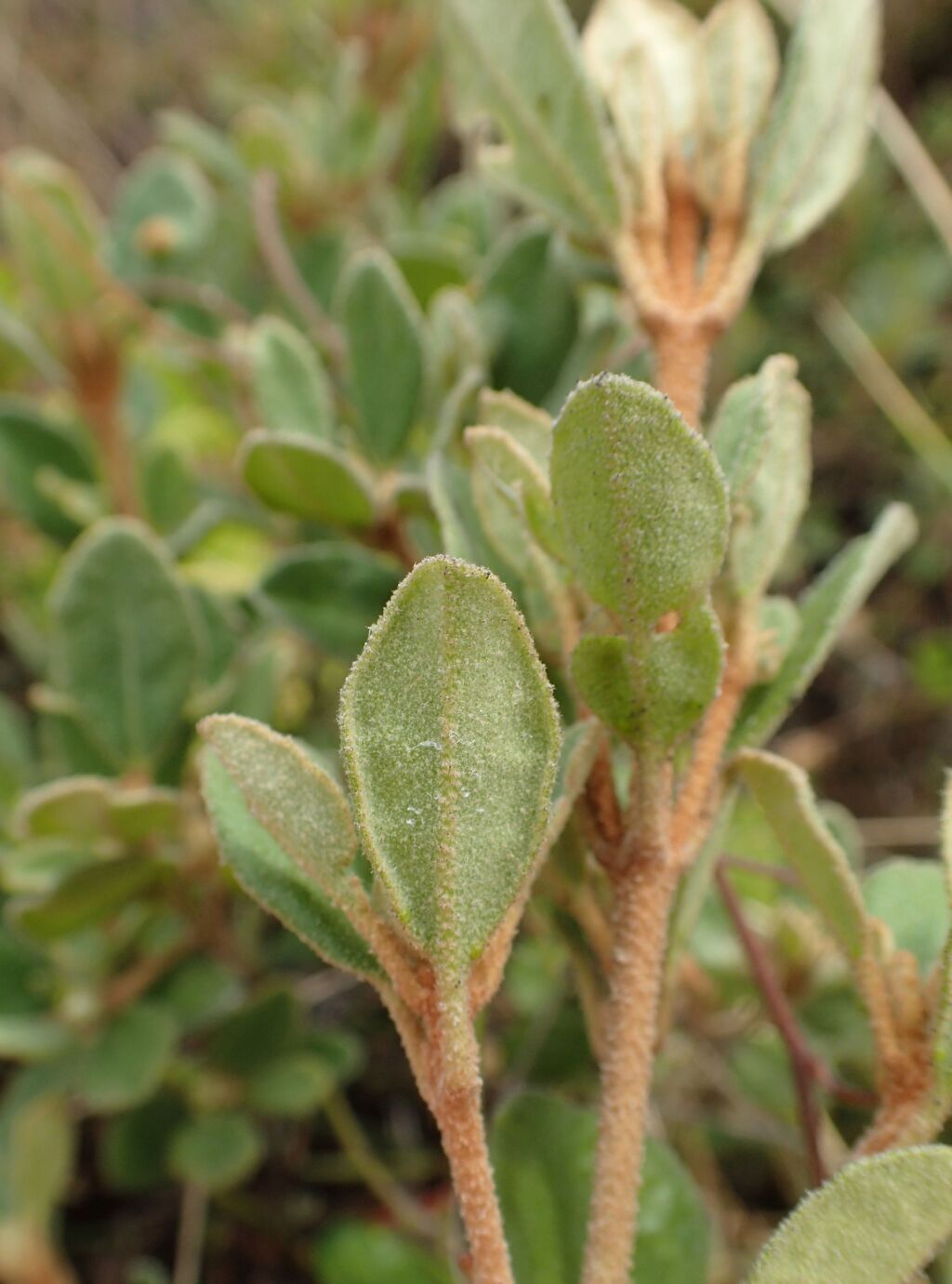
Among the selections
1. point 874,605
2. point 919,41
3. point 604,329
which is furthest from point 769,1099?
point 919,41

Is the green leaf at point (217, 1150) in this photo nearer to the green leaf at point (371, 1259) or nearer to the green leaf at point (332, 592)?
the green leaf at point (371, 1259)

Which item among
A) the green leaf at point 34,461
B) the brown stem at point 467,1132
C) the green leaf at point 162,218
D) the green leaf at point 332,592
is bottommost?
the brown stem at point 467,1132

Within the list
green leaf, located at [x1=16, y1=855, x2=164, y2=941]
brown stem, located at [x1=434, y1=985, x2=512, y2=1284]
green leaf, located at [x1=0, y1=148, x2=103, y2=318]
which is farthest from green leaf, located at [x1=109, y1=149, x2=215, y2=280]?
brown stem, located at [x1=434, y1=985, x2=512, y2=1284]

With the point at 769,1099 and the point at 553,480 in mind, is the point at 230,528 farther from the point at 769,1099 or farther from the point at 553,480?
the point at 553,480

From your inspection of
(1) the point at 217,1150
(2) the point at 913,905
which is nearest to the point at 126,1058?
(1) the point at 217,1150

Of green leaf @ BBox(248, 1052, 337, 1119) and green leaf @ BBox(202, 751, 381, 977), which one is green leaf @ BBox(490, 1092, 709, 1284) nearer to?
green leaf @ BBox(202, 751, 381, 977)

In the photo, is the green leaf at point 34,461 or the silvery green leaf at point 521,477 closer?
the silvery green leaf at point 521,477

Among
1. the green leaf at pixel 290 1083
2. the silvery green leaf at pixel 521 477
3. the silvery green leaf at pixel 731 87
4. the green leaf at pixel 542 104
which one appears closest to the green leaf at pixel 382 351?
the green leaf at pixel 542 104
